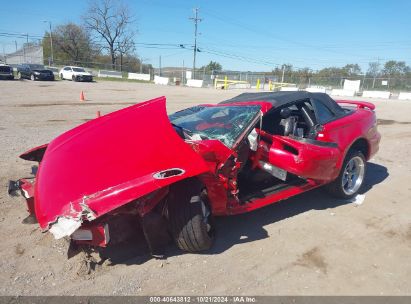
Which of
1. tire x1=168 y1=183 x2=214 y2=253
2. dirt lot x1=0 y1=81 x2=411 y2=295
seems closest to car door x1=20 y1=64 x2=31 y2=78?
dirt lot x1=0 y1=81 x2=411 y2=295

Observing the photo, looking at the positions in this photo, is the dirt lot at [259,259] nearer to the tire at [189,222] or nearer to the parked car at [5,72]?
the tire at [189,222]

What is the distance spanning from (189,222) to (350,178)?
298 centimetres

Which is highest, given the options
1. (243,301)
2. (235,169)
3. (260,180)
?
(235,169)

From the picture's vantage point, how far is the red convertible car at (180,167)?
2.79 metres

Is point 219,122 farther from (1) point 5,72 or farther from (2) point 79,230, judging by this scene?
(1) point 5,72

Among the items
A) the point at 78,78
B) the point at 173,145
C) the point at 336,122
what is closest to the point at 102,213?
the point at 173,145

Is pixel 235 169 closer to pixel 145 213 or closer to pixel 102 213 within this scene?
pixel 145 213

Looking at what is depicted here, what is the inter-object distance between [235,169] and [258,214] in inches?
45.6

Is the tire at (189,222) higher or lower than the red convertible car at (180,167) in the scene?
lower

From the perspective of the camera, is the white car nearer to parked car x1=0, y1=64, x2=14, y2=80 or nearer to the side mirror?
parked car x1=0, y1=64, x2=14, y2=80

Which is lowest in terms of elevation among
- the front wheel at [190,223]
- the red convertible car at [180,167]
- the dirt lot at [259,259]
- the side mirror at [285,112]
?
the dirt lot at [259,259]

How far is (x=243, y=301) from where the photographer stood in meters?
2.77

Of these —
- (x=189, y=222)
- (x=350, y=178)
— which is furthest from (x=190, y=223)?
(x=350, y=178)

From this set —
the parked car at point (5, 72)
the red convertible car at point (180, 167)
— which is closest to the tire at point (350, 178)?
the red convertible car at point (180, 167)
